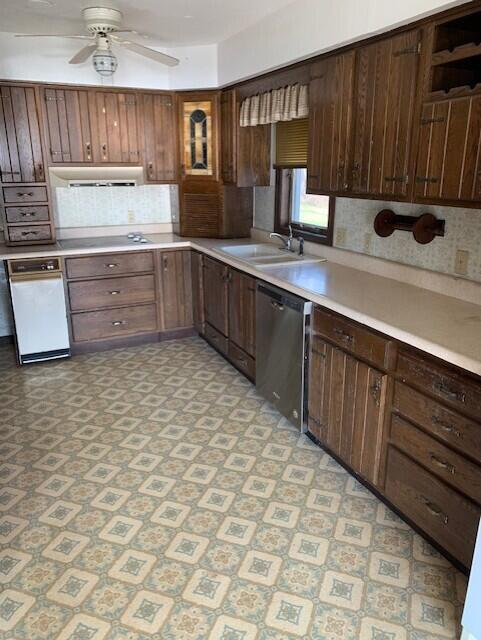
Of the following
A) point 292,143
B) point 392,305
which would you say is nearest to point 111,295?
point 292,143

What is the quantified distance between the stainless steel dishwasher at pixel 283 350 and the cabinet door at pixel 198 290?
1.19m

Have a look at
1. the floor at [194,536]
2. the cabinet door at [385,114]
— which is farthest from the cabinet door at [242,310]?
the cabinet door at [385,114]

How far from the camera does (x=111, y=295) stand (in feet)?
14.2

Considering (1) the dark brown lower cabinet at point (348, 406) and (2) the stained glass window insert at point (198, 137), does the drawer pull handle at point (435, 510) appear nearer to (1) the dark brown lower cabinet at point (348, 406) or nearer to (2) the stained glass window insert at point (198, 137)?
(1) the dark brown lower cabinet at point (348, 406)

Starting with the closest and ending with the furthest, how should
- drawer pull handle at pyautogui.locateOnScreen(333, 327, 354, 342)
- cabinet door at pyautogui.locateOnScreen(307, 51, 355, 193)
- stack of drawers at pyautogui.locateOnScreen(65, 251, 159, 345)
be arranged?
drawer pull handle at pyautogui.locateOnScreen(333, 327, 354, 342)
cabinet door at pyautogui.locateOnScreen(307, 51, 355, 193)
stack of drawers at pyautogui.locateOnScreen(65, 251, 159, 345)

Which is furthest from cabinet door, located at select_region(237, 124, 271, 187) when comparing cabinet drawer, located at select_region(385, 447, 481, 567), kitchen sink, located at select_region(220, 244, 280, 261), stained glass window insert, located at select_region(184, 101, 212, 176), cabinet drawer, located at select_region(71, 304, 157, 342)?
cabinet drawer, located at select_region(385, 447, 481, 567)

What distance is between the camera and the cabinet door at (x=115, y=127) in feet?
13.8

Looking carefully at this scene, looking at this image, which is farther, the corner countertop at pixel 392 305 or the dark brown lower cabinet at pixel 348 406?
the dark brown lower cabinet at pixel 348 406

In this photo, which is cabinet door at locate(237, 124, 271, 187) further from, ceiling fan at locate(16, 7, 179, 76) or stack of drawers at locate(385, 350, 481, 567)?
stack of drawers at locate(385, 350, 481, 567)

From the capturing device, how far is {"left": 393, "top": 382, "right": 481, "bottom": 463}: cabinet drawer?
1800 mm

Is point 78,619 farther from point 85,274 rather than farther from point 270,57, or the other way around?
point 270,57

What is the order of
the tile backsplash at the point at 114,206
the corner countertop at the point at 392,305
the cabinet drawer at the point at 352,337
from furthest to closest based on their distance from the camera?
1. the tile backsplash at the point at 114,206
2. the cabinet drawer at the point at 352,337
3. the corner countertop at the point at 392,305

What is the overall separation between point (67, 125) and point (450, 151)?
3.27m

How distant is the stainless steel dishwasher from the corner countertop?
3.7 inches
